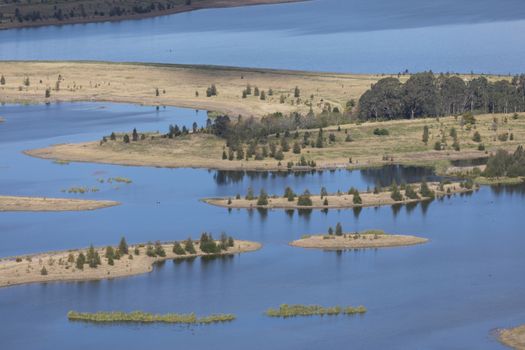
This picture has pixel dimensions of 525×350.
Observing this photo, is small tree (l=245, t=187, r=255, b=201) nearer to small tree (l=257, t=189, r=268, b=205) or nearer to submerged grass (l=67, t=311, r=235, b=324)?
small tree (l=257, t=189, r=268, b=205)

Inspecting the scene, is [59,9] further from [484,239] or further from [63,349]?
[63,349]

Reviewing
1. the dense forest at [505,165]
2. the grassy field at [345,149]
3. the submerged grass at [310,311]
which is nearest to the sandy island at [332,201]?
the dense forest at [505,165]

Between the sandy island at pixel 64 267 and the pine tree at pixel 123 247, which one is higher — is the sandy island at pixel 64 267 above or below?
below

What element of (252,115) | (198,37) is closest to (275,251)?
(252,115)

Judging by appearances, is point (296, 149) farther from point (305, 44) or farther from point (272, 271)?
point (305, 44)

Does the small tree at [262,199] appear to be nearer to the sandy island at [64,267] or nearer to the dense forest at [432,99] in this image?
the sandy island at [64,267]

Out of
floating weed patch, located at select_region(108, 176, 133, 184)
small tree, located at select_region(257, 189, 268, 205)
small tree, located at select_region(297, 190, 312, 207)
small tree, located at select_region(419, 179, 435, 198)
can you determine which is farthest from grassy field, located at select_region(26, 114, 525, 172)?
small tree, located at select_region(297, 190, 312, 207)
